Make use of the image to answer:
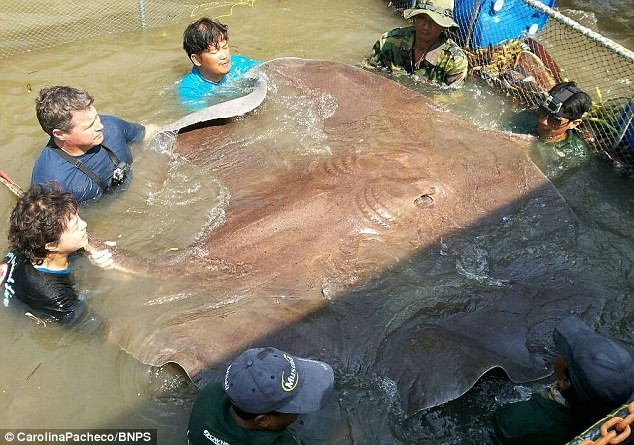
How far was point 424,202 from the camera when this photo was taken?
12.5ft

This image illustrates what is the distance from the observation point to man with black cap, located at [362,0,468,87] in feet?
18.7

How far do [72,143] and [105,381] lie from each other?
79.8 inches

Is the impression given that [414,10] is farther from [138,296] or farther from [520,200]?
[138,296]

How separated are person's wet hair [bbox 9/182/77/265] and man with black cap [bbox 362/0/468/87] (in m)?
4.14

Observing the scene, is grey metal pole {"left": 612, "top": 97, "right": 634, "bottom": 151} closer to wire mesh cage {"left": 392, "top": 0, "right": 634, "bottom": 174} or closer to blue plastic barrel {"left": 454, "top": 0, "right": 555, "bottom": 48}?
wire mesh cage {"left": 392, "top": 0, "right": 634, "bottom": 174}

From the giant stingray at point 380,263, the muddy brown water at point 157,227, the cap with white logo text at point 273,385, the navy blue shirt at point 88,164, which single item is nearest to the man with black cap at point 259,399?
the cap with white logo text at point 273,385

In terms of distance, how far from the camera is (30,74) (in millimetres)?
6473

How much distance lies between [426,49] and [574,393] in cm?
450

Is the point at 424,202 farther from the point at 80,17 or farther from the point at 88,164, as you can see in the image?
the point at 80,17

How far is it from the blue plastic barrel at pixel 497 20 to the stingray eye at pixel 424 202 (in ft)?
12.3

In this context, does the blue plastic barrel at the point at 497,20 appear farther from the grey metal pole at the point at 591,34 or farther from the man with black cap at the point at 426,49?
the man with black cap at the point at 426,49

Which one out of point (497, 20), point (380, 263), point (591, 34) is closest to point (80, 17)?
point (497, 20)

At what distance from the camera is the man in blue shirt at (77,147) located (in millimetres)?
4125

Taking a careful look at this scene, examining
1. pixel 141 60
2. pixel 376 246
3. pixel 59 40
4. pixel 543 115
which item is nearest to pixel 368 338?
pixel 376 246
